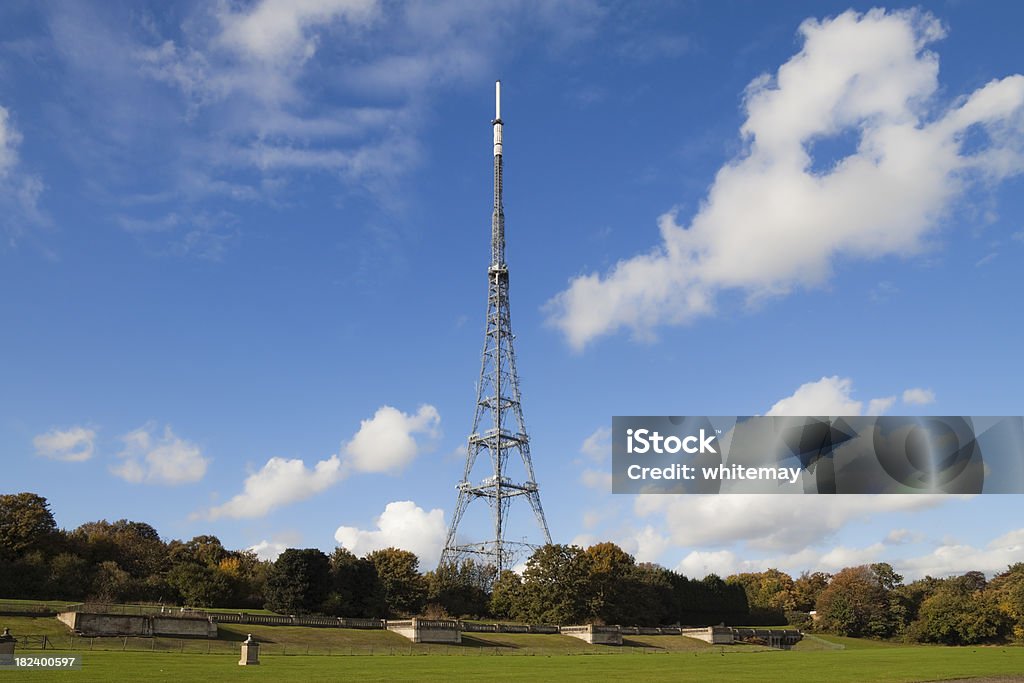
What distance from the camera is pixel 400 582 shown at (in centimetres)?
9844

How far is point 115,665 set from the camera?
40.0 meters

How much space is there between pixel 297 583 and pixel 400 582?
49.1ft

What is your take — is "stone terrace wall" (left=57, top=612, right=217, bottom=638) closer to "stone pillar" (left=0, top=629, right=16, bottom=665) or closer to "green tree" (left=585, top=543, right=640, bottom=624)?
"stone pillar" (left=0, top=629, right=16, bottom=665)

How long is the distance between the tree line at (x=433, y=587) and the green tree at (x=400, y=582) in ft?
0.48

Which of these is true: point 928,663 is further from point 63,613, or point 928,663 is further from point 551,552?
point 63,613

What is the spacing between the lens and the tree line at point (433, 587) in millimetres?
86875

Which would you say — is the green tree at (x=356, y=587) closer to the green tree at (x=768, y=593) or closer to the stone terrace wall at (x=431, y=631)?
the stone terrace wall at (x=431, y=631)

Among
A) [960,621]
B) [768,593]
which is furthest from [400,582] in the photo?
[768,593]

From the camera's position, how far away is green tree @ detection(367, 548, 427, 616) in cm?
9700

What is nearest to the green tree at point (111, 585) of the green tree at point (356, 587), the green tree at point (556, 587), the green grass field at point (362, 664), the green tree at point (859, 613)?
the green tree at point (356, 587)

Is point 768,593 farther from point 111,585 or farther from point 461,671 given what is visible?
point 461,671

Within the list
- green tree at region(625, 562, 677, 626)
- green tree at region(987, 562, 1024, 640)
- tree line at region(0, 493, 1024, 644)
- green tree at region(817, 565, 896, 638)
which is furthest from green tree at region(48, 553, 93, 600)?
green tree at region(987, 562, 1024, 640)

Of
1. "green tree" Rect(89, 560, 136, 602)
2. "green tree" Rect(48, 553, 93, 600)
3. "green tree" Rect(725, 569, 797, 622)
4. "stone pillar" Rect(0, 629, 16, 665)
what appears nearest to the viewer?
"stone pillar" Rect(0, 629, 16, 665)

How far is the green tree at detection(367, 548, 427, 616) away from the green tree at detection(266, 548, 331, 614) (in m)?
10.1
